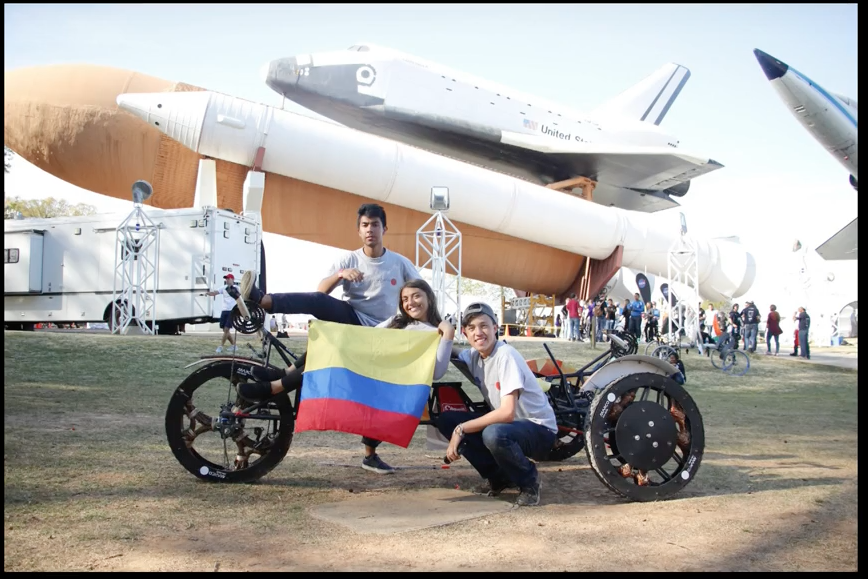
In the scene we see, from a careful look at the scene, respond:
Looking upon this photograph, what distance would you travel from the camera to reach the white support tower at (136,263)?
1461 centimetres

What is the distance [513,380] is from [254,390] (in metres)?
1.56

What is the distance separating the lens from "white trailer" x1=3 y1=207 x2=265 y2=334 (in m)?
14.9

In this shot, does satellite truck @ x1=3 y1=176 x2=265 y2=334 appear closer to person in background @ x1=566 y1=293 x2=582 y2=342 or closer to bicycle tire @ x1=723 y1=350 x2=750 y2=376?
bicycle tire @ x1=723 y1=350 x2=750 y2=376

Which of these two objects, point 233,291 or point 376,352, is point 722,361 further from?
point 233,291

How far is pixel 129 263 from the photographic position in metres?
14.9

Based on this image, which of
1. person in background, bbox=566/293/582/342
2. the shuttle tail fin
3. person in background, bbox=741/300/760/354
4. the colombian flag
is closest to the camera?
the colombian flag

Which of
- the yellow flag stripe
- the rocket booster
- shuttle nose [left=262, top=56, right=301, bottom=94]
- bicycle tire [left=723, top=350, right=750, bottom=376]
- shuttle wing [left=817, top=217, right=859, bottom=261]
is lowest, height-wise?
bicycle tire [left=723, top=350, right=750, bottom=376]

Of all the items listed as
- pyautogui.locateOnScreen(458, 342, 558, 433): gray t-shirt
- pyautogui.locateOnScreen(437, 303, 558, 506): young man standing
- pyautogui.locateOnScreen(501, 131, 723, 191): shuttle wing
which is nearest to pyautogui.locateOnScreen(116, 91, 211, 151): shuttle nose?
pyautogui.locateOnScreen(501, 131, 723, 191): shuttle wing

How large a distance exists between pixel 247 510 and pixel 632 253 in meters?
22.2

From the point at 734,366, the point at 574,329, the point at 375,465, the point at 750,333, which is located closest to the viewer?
the point at 375,465

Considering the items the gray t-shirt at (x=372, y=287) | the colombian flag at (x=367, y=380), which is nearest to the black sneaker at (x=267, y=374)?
the colombian flag at (x=367, y=380)

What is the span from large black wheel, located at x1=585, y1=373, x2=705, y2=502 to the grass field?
5.7 inches

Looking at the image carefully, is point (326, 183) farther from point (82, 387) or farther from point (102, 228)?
point (82, 387)

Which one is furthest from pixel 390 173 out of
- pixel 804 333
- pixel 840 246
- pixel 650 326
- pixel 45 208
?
pixel 45 208
